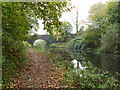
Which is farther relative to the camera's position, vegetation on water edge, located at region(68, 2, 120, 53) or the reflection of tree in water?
vegetation on water edge, located at region(68, 2, 120, 53)

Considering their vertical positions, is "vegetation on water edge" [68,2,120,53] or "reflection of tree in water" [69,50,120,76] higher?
"vegetation on water edge" [68,2,120,53]

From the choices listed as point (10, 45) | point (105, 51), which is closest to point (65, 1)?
point (10, 45)

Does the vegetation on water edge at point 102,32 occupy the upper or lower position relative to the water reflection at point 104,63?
upper

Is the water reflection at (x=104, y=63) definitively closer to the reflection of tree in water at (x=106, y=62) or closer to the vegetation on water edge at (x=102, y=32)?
the reflection of tree in water at (x=106, y=62)

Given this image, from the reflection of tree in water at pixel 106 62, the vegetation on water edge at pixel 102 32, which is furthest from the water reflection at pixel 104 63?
the vegetation on water edge at pixel 102 32

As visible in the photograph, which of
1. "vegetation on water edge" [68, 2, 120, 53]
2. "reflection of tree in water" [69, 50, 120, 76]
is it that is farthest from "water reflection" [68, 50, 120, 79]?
"vegetation on water edge" [68, 2, 120, 53]

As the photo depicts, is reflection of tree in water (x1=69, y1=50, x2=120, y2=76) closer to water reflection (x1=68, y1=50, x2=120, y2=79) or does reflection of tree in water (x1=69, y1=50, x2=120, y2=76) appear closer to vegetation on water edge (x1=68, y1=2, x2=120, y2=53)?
water reflection (x1=68, y1=50, x2=120, y2=79)

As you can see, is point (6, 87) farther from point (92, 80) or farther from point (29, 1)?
point (92, 80)

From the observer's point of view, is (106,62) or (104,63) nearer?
(104,63)

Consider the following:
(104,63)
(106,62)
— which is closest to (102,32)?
(106,62)

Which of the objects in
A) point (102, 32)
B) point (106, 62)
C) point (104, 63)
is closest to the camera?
point (104, 63)

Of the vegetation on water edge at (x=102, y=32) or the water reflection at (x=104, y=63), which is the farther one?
the vegetation on water edge at (x=102, y=32)

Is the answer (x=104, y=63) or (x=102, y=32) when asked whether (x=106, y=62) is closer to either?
(x=104, y=63)

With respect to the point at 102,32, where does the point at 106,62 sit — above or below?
below
